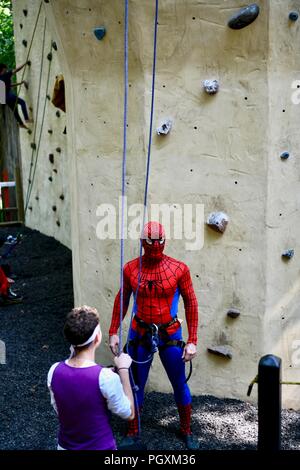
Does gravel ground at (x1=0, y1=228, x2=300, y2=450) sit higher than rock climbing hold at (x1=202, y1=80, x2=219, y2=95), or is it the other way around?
rock climbing hold at (x1=202, y1=80, x2=219, y2=95)

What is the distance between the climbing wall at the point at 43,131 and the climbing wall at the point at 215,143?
4.92 metres

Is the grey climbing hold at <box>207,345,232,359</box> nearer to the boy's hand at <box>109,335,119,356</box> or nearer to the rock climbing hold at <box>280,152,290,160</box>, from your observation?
the boy's hand at <box>109,335,119,356</box>

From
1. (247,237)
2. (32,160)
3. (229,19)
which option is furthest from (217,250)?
(32,160)

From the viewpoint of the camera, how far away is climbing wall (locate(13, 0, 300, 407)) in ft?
16.4

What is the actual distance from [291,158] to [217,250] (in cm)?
95

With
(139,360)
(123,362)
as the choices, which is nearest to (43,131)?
(139,360)

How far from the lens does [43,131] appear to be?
37.1ft

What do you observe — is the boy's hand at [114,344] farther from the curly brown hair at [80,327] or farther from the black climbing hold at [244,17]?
the black climbing hold at [244,17]

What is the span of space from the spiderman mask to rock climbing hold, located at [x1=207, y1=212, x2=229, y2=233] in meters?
0.97

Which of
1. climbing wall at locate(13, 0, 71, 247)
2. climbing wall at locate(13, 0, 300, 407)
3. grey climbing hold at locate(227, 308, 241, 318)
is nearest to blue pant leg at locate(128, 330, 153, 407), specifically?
climbing wall at locate(13, 0, 300, 407)
